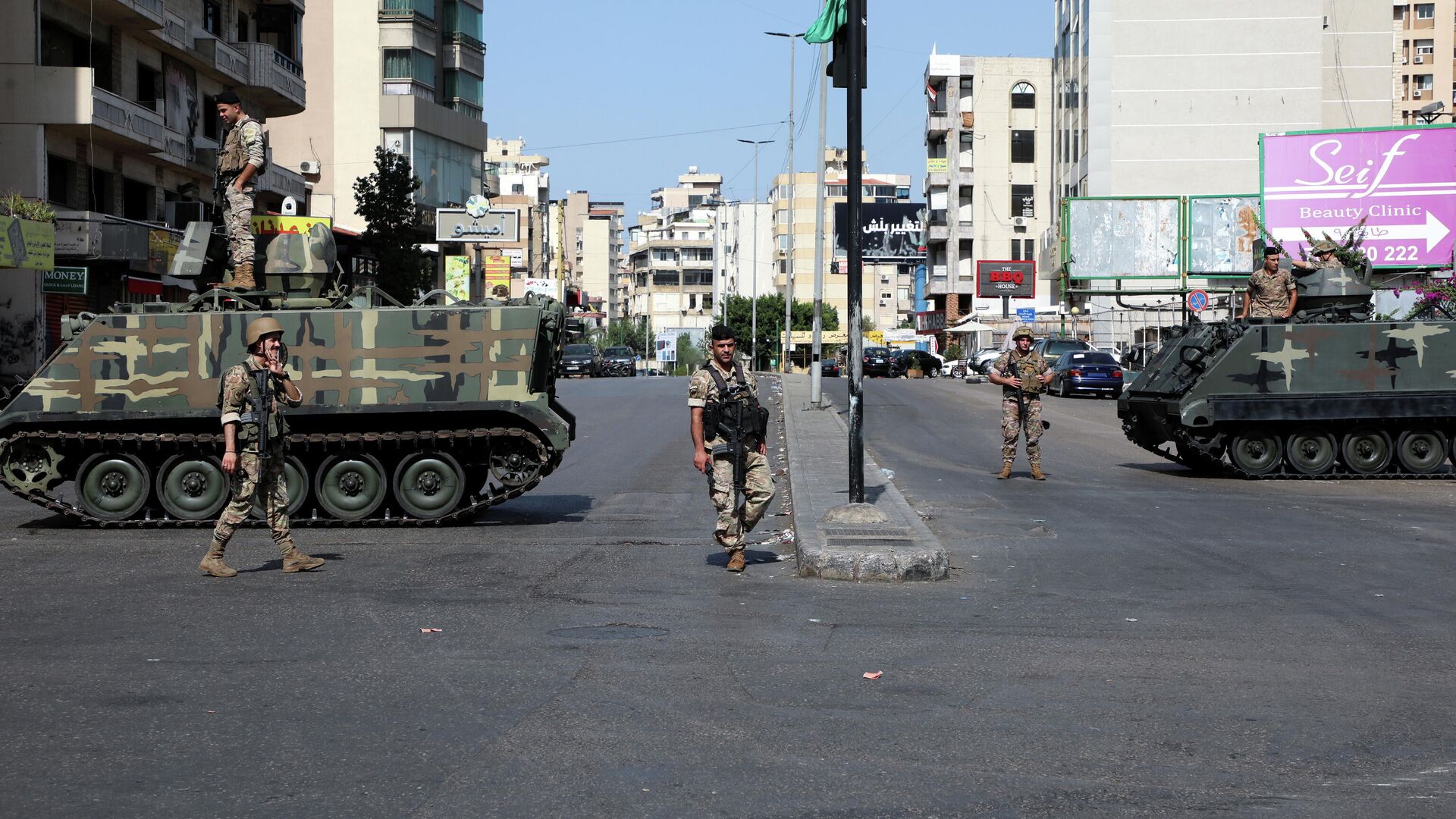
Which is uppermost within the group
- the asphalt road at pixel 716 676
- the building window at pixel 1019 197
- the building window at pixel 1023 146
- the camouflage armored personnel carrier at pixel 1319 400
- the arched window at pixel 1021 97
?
the arched window at pixel 1021 97

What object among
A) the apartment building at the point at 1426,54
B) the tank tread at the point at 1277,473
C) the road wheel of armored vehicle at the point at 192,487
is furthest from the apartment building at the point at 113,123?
the apartment building at the point at 1426,54

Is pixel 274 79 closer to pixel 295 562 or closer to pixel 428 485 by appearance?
pixel 428 485

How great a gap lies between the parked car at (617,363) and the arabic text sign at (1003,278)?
74.5 feet

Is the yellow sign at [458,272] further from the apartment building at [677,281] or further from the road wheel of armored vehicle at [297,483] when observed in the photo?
the apartment building at [677,281]

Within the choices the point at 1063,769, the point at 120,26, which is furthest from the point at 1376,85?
the point at 1063,769

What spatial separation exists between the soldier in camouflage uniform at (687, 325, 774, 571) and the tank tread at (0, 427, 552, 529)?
3559mm

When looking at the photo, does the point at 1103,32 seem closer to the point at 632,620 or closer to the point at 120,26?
the point at 120,26

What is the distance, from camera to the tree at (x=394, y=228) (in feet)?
159

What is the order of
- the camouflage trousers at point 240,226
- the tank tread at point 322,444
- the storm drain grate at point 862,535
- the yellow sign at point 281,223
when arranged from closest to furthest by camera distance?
the storm drain grate at point 862,535 → the tank tread at point 322,444 → the camouflage trousers at point 240,226 → the yellow sign at point 281,223

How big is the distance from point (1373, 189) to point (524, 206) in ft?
299

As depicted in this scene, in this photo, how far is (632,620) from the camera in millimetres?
8742

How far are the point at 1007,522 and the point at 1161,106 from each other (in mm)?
51513

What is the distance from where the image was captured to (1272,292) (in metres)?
20.1

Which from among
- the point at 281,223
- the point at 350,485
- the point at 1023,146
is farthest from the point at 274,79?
the point at 1023,146
